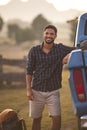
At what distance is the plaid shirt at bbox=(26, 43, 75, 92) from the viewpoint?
4859 mm

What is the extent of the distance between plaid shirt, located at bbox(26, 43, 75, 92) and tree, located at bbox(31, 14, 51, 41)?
66135mm

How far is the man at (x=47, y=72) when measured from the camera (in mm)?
4863

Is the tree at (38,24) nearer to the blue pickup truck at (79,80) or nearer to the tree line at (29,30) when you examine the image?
the tree line at (29,30)

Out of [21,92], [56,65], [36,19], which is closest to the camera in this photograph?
[56,65]

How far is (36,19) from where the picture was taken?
238 feet

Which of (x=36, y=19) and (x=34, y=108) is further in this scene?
(x=36, y=19)

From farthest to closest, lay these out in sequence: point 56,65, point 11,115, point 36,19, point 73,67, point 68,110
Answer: point 36,19 → point 68,110 → point 11,115 → point 56,65 → point 73,67

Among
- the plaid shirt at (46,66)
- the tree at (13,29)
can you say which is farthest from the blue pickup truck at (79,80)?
the tree at (13,29)

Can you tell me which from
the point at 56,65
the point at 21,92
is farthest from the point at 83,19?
the point at 21,92

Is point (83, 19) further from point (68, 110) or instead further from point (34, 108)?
point (68, 110)

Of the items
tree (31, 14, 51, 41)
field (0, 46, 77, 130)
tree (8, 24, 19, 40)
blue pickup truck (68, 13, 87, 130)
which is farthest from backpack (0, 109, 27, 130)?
tree (8, 24, 19, 40)

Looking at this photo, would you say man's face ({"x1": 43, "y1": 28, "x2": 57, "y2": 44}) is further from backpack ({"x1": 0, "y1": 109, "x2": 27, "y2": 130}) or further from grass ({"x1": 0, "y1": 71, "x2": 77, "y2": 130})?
Result: grass ({"x1": 0, "y1": 71, "x2": 77, "y2": 130})

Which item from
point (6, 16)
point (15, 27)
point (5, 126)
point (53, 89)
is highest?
point (6, 16)

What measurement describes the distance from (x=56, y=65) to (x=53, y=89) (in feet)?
1.11
